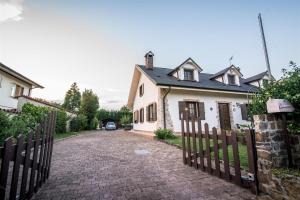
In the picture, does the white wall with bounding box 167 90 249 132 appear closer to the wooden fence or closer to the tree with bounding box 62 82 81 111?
the wooden fence

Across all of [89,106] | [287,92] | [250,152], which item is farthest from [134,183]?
[89,106]

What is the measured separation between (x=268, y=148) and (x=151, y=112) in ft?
33.4

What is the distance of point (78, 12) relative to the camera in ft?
24.1

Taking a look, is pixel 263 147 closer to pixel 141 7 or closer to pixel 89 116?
pixel 141 7

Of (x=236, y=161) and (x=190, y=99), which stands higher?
(x=190, y=99)

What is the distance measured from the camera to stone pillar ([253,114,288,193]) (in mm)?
2500

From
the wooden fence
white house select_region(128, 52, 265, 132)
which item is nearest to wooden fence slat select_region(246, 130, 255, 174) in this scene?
the wooden fence

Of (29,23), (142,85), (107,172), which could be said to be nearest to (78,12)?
(29,23)

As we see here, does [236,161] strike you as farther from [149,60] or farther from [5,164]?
[149,60]

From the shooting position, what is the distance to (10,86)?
42.3 feet

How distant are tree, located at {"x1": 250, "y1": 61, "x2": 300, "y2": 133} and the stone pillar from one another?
0.77 feet

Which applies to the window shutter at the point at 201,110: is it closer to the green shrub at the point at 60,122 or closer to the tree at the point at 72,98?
the green shrub at the point at 60,122

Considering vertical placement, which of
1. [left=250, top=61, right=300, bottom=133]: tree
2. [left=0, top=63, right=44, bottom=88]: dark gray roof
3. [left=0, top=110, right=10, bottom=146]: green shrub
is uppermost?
[left=0, top=63, right=44, bottom=88]: dark gray roof

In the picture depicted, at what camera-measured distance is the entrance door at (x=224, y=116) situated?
12.4m
